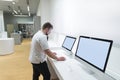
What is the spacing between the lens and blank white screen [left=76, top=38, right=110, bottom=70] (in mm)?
1369

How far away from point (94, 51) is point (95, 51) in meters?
0.03

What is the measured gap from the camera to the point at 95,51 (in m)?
1.54

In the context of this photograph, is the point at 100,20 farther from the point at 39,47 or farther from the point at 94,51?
the point at 39,47

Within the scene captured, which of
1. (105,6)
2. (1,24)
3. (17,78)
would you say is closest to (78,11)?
(105,6)

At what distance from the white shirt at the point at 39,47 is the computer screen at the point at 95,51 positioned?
63 cm

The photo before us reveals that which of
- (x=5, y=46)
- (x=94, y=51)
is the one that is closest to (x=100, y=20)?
(x=94, y=51)

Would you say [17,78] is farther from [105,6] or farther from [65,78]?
[105,6]

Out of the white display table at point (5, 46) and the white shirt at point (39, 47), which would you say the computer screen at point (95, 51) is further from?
the white display table at point (5, 46)

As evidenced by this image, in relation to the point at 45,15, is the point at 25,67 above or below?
below

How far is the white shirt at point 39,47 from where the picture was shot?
89.5 inches

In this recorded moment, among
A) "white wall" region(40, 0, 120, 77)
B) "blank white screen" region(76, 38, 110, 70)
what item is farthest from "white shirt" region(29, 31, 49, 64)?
"white wall" region(40, 0, 120, 77)

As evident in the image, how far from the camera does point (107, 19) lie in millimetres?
1701

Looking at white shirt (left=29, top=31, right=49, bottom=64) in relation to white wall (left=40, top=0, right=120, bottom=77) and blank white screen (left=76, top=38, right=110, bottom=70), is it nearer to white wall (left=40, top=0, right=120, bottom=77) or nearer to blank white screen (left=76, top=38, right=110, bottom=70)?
blank white screen (left=76, top=38, right=110, bottom=70)

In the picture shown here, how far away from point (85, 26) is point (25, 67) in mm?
3053
